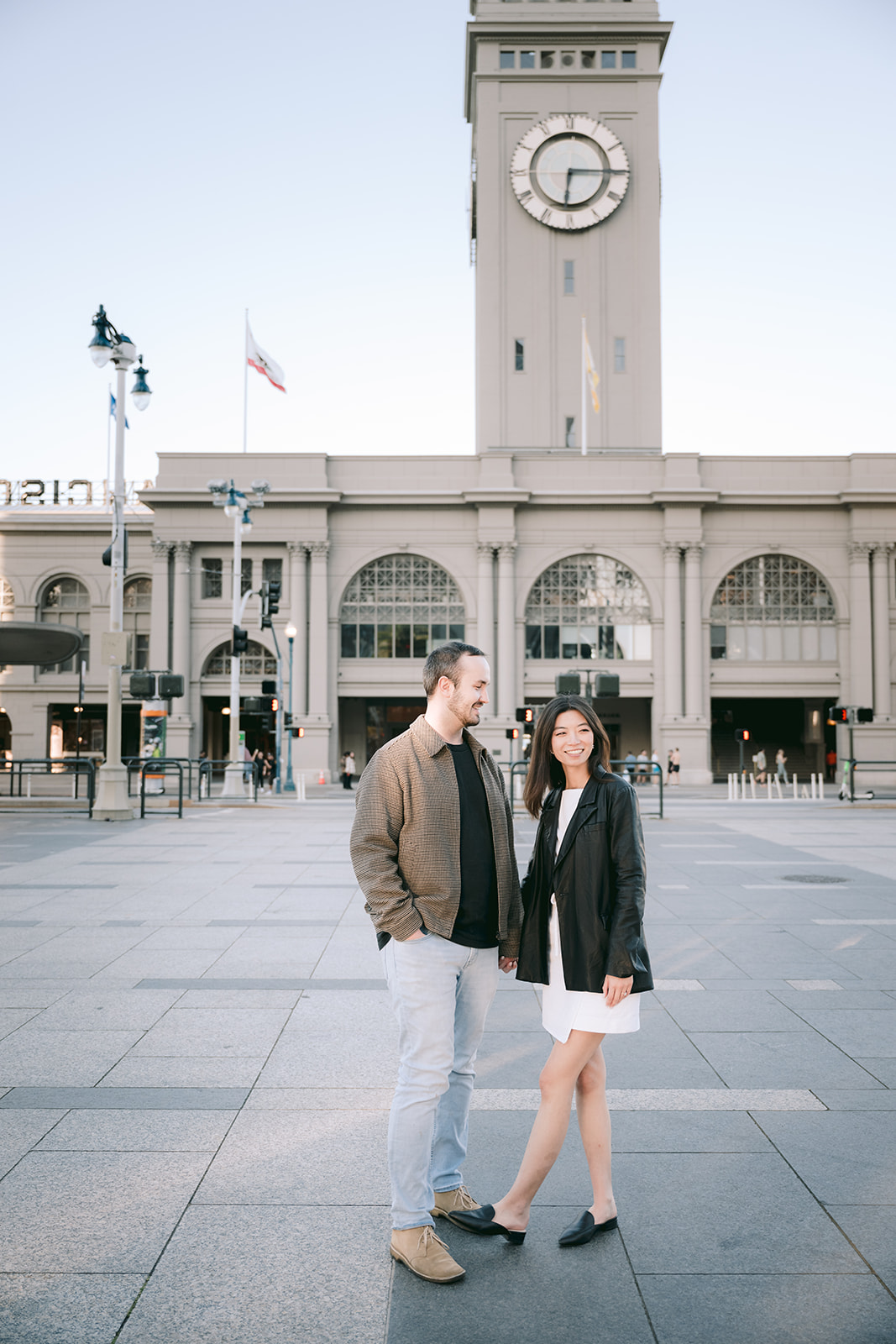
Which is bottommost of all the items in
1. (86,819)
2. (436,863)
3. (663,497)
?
(86,819)

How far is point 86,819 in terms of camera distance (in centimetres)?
2153

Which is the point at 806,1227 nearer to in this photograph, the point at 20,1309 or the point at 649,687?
the point at 20,1309

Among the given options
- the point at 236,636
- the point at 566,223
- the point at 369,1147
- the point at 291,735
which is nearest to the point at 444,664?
the point at 369,1147

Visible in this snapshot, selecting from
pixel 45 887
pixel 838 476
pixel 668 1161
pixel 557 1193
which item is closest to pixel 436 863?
pixel 557 1193

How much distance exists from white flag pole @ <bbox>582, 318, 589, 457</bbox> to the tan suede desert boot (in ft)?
158

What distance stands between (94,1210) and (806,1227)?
105 inches

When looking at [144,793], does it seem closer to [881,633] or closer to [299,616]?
[299,616]

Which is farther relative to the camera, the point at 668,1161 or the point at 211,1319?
the point at 668,1161

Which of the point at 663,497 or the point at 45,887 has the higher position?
the point at 663,497

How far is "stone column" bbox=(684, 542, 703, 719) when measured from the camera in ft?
157

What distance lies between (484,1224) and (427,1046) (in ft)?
2.43

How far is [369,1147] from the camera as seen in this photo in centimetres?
472

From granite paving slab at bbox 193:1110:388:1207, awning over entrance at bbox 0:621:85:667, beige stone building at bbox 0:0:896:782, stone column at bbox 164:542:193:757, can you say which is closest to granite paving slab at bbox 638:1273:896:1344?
granite paving slab at bbox 193:1110:388:1207

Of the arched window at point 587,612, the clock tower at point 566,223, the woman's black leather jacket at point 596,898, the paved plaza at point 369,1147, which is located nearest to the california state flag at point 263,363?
the clock tower at point 566,223
